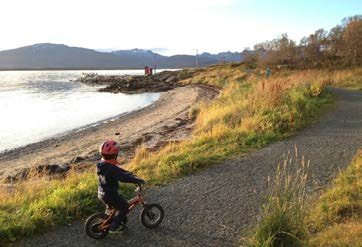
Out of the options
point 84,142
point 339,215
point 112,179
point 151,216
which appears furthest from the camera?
point 84,142

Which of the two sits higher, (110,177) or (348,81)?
(110,177)

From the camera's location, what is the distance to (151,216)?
5535 mm

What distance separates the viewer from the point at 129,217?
5906 mm

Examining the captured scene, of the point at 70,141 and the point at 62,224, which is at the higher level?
the point at 62,224

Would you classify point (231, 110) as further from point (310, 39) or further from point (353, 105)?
point (310, 39)

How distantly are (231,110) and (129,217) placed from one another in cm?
989

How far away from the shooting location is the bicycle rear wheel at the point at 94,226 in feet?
16.7

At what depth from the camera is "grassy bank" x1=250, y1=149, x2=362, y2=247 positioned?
14.0 feet

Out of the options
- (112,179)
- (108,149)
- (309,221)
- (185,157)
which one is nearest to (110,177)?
(112,179)

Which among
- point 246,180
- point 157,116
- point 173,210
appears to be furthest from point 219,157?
point 157,116

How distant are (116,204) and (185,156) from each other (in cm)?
432

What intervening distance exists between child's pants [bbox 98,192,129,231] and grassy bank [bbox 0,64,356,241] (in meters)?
1.06

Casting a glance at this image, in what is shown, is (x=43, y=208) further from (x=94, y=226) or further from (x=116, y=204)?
(x=116, y=204)

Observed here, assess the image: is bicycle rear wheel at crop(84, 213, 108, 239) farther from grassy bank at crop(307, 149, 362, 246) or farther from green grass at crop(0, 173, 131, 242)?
grassy bank at crop(307, 149, 362, 246)
